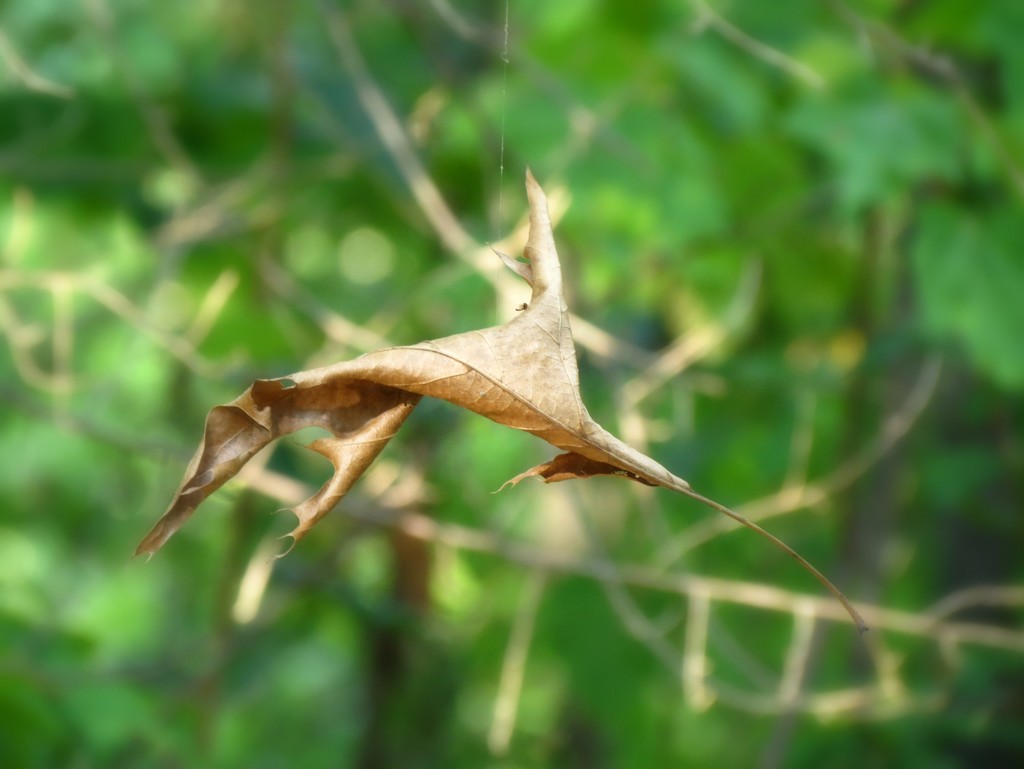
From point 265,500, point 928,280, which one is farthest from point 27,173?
point 928,280

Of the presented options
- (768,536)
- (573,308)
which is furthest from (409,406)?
(573,308)

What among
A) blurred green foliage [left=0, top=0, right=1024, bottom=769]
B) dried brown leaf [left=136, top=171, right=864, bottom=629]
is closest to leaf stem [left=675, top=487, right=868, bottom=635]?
dried brown leaf [left=136, top=171, right=864, bottom=629]

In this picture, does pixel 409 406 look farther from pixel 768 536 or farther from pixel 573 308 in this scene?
pixel 573 308

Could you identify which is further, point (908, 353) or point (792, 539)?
point (792, 539)

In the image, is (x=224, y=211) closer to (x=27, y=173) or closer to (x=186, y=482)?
(x=27, y=173)

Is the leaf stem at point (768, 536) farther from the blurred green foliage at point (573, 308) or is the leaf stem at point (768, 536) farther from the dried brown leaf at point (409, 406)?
the blurred green foliage at point (573, 308)

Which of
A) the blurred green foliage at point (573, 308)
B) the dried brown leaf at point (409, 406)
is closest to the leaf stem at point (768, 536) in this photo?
the dried brown leaf at point (409, 406)
